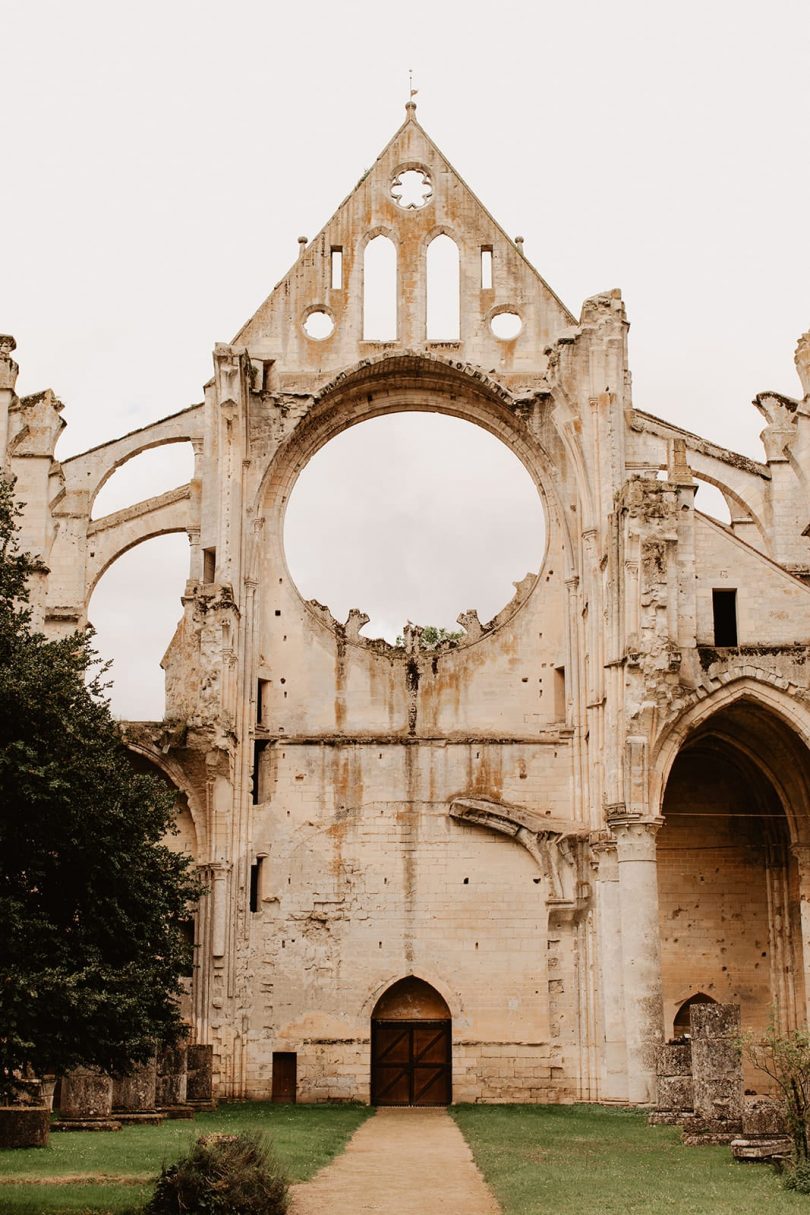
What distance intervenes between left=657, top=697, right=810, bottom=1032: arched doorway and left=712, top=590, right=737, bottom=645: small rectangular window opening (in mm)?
1826

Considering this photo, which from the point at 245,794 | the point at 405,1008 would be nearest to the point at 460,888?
the point at 405,1008

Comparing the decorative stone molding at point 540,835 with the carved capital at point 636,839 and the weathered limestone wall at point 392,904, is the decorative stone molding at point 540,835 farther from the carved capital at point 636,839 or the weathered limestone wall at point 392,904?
the carved capital at point 636,839

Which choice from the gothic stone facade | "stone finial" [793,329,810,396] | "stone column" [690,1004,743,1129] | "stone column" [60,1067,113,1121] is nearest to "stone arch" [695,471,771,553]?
the gothic stone facade

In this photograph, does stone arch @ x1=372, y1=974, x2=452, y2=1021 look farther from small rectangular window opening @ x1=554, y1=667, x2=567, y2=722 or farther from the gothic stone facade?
small rectangular window opening @ x1=554, y1=667, x2=567, y2=722

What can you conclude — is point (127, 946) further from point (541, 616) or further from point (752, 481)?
point (752, 481)

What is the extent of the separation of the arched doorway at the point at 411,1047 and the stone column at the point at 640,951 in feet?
12.3

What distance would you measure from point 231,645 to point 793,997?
35.9ft

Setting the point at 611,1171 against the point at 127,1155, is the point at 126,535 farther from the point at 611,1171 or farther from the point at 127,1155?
the point at 611,1171

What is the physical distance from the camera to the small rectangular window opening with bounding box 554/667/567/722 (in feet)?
84.9

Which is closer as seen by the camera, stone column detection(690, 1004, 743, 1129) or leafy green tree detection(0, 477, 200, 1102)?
leafy green tree detection(0, 477, 200, 1102)

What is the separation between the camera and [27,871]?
39.0 ft

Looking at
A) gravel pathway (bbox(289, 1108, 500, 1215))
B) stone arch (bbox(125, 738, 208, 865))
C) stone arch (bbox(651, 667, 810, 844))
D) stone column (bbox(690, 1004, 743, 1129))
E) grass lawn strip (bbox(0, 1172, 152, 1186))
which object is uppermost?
stone arch (bbox(651, 667, 810, 844))

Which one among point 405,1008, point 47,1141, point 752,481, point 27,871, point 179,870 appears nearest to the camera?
point 27,871

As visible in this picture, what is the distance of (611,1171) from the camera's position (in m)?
14.7
